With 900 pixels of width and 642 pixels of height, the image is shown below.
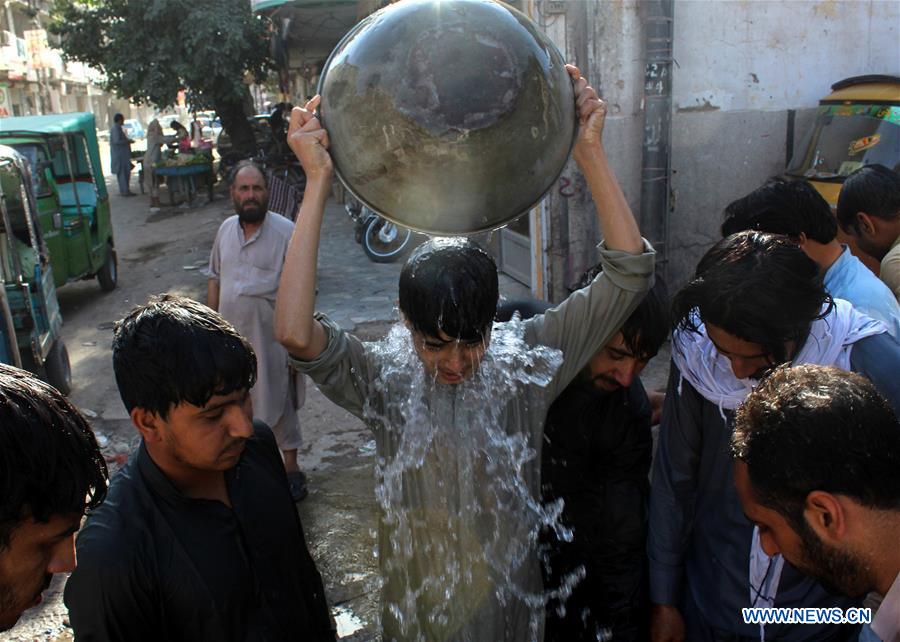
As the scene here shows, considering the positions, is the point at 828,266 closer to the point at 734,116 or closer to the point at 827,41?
the point at 734,116

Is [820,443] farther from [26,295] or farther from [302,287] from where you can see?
[26,295]

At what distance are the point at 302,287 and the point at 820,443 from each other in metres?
1.09

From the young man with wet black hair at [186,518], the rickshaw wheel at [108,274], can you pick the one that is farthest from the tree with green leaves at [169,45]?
the young man with wet black hair at [186,518]

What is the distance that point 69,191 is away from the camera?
8859 mm

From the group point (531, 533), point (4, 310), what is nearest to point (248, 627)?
point (531, 533)

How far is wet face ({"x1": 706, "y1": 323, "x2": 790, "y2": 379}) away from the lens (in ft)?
5.72

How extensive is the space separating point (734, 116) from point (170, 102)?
1339cm

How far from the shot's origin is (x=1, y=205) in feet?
17.6

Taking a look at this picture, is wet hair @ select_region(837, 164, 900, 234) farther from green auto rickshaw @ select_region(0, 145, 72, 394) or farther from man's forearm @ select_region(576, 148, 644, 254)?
green auto rickshaw @ select_region(0, 145, 72, 394)

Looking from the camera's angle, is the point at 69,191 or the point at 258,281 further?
the point at 69,191

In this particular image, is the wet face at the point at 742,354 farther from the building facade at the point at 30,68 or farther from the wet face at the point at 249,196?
the building facade at the point at 30,68

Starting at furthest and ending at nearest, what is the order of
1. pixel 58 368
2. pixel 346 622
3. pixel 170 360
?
pixel 58 368, pixel 346 622, pixel 170 360

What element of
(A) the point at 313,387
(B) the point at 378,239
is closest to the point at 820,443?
(A) the point at 313,387

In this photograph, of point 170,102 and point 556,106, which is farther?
point 170,102
